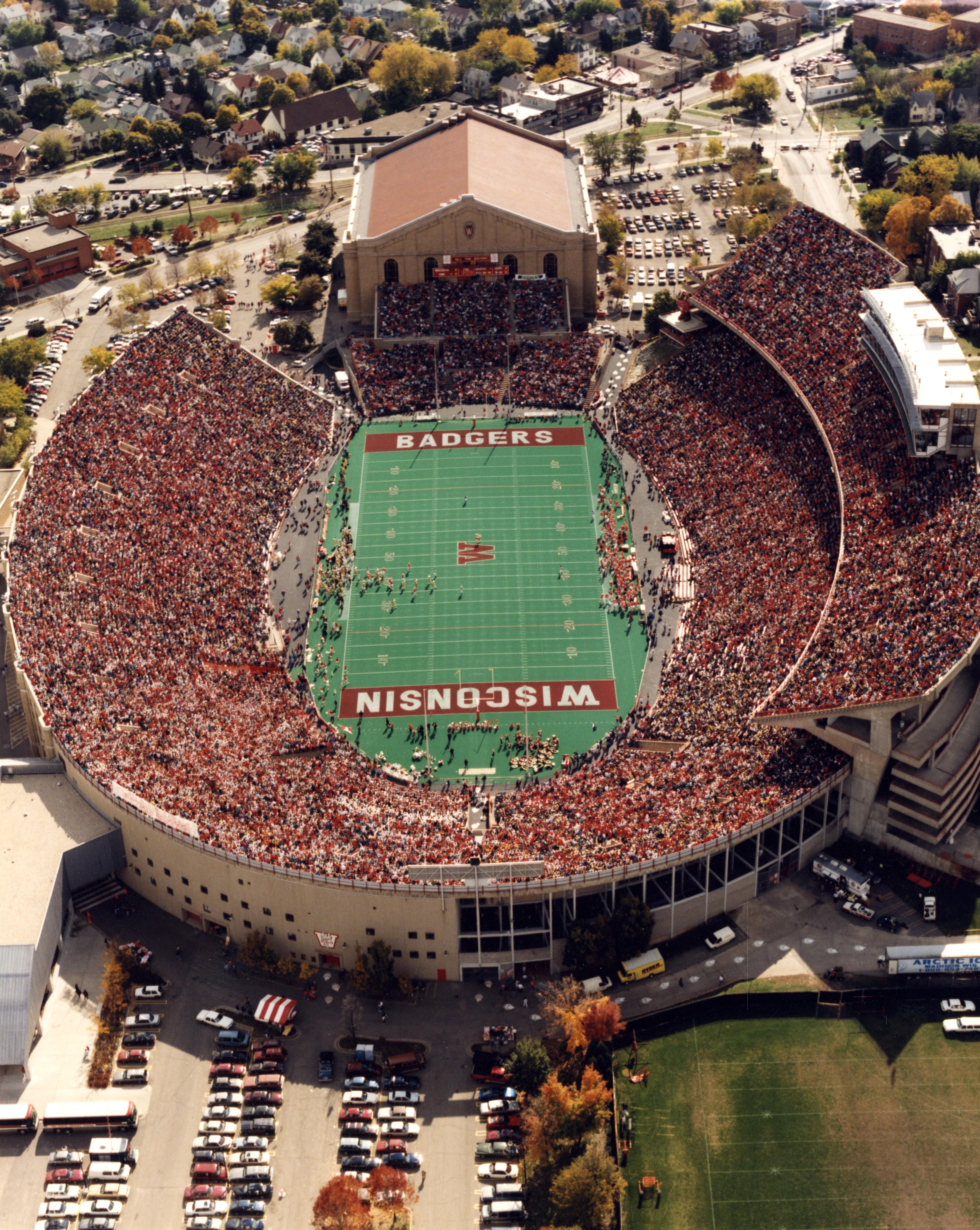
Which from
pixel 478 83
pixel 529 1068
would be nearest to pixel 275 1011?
pixel 529 1068

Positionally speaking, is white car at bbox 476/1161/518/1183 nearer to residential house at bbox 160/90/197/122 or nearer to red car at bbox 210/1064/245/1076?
red car at bbox 210/1064/245/1076

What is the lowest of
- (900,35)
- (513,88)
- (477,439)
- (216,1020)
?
(216,1020)

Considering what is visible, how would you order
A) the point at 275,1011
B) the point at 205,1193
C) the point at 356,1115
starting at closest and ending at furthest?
the point at 205,1193 < the point at 356,1115 < the point at 275,1011

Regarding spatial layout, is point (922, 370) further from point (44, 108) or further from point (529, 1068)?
point (44, 108)

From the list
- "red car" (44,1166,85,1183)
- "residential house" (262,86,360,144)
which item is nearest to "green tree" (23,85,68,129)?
"residential house" (262,86,360,144)

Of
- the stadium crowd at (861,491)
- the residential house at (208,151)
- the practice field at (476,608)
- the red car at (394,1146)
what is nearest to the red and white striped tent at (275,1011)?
the red car at (394,1146)

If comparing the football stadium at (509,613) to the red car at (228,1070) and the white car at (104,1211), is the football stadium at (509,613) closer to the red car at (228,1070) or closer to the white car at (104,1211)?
the red car at (228,1070)

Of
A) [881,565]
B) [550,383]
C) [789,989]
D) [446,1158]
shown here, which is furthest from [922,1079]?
[550,383]
